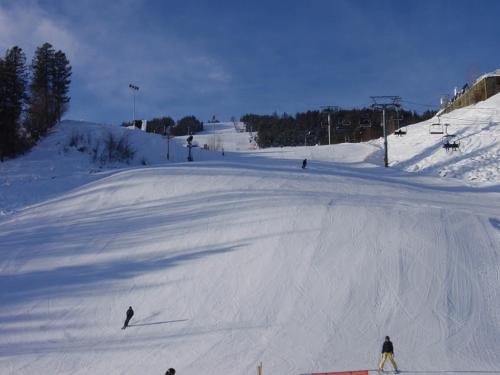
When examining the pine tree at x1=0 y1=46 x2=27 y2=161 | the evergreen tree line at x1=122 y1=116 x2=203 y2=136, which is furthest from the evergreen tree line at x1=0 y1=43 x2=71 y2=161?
the evergreen tree line at x1=122 y1=116 x2=203 y2=136

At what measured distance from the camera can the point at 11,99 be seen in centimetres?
4209

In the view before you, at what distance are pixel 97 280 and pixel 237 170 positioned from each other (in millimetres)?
15593

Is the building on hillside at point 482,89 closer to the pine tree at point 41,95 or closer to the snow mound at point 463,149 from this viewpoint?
the snow mound at point 463,149

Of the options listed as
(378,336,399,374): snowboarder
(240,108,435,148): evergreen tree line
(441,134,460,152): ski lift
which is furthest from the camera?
(240,108,435,148): evergreen tree line

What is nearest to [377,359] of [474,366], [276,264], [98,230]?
[474,366]

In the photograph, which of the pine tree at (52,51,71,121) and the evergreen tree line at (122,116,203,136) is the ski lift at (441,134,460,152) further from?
the evergreen tree line at (122,116,203,136)

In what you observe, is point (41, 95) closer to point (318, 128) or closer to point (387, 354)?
point (387, 354)

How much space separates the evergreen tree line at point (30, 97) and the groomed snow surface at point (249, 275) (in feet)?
42.9

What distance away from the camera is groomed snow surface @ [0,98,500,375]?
1321 centimetres

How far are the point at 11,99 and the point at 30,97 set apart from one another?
16.0 ft

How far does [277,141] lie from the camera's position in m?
110

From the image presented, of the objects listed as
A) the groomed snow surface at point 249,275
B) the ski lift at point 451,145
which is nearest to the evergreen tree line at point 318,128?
the ski lift at point 451,145

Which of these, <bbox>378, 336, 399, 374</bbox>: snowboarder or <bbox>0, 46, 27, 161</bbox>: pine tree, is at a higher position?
<bbox>0, 46, 27, 161</bbox>: pine tree

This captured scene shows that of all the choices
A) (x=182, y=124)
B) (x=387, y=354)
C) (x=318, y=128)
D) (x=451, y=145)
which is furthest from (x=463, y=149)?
(x=182, y=124)
